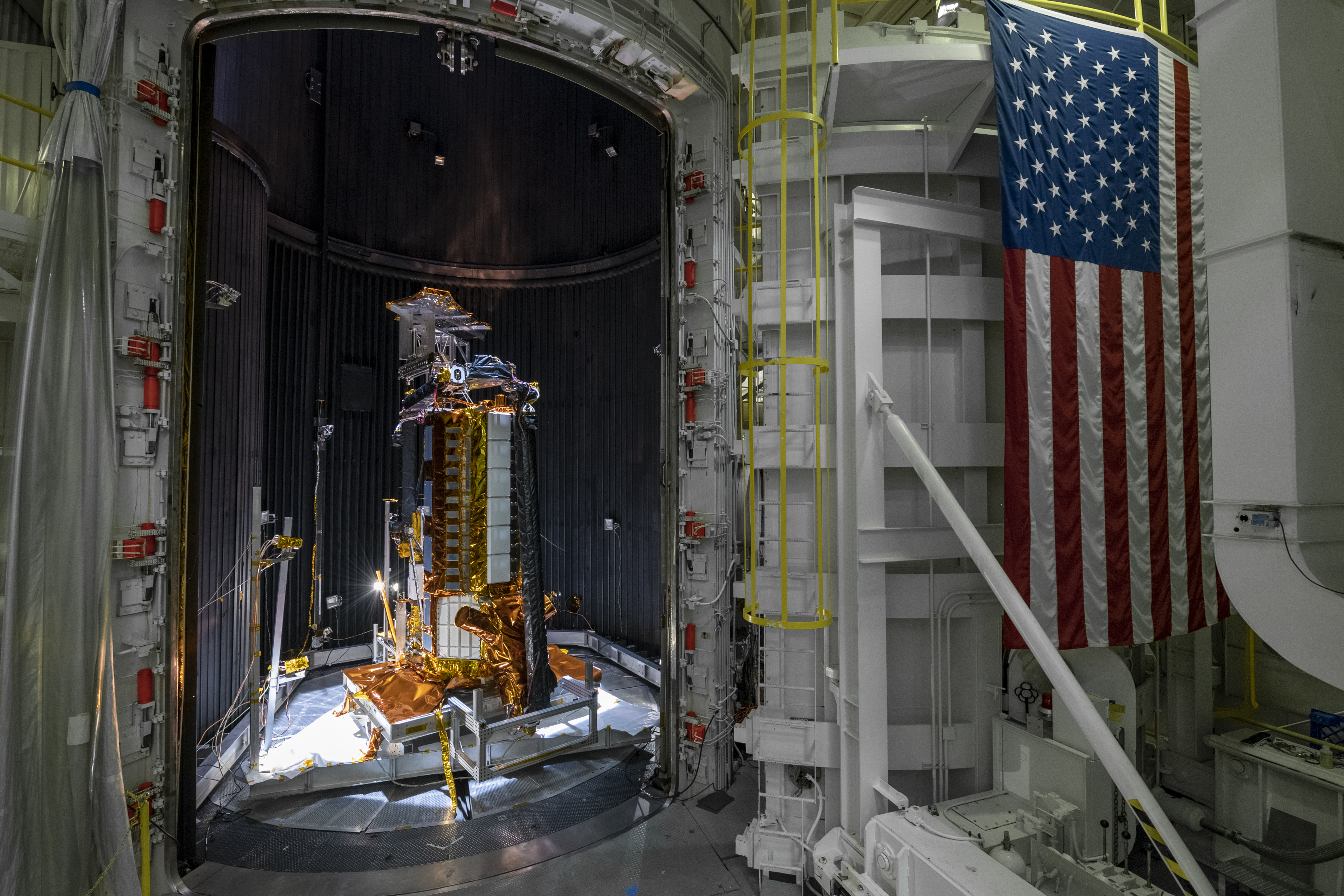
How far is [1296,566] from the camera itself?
9.37ft

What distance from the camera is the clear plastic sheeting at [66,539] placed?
4.38 m

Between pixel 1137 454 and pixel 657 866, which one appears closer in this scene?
pixel 1137 454

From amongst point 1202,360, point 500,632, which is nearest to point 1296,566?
point 1202,360

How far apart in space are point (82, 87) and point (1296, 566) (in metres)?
8.39

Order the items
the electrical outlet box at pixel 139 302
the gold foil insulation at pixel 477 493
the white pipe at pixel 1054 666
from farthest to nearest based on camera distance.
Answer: the gold foil insulation at pixel 477 493 → the electrical outlet box at pixel 139 302 → the white pipe at pixel 1054 666

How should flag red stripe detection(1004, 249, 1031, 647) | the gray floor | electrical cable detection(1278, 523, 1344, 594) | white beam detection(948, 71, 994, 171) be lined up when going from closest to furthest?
electrical cable detection(1278, 523, 1344, 594) → flag red stripe detection(1004, 249, 1031, 647) → white beam detection(948, 71, 994, 171) → the gray floor

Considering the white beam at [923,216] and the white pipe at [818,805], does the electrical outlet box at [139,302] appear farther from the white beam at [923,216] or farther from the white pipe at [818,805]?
the white pipe at [818,805]

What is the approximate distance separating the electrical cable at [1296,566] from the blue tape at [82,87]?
8293 mm

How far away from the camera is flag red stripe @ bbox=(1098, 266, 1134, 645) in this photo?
193 inches

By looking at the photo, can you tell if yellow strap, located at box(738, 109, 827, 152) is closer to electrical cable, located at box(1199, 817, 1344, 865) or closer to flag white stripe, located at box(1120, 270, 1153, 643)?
flag white stripe, located at box(1120, 270, 1153, 643)

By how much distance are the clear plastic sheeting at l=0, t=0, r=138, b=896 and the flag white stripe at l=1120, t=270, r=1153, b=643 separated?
8031 mm

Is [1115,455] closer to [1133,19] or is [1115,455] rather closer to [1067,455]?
[1067,455]

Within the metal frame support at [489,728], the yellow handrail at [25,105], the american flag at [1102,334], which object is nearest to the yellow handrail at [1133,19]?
the american flag at [1102,334]

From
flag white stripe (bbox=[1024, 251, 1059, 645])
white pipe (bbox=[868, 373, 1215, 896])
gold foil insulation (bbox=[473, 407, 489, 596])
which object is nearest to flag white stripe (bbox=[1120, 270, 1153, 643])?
flag white stripe (bbox=[1024, 251, 1059, 645])
